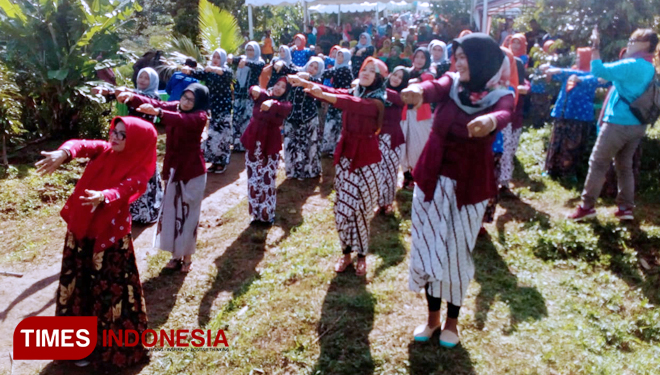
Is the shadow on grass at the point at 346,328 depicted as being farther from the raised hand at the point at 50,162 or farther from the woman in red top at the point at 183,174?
the raised hand at the point at 50,162

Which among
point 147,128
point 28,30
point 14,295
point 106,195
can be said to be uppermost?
point 28,30

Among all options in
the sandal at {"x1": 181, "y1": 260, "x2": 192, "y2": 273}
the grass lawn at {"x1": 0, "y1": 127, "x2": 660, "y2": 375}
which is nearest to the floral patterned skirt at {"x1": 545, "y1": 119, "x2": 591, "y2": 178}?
the grass lawn at {"x1": 0, "y1": 127, "x2": 660, "y2": 375}

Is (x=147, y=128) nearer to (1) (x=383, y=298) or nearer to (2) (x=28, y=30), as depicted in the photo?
(1) (x=383, y=298)

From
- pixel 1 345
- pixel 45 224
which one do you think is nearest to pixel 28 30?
pixel 45 224

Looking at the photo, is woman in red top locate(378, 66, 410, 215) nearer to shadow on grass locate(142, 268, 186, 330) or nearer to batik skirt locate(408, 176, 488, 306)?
batik skirt locate(408, 176, 488, 306)

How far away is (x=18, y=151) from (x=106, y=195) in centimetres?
601

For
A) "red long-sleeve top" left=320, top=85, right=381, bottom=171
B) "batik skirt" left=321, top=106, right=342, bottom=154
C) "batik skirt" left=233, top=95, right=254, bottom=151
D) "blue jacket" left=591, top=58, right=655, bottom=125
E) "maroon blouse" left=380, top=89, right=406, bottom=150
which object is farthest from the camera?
"batik skirt" left=233, top=95, right=254, bottom=151

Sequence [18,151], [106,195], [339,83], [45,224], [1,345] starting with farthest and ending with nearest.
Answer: [18,151] < [339,83] < [45,224] < [1,345] < [106,195]

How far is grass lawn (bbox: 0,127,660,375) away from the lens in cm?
344

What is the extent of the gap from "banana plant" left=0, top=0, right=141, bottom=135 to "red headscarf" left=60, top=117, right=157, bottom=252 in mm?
5233

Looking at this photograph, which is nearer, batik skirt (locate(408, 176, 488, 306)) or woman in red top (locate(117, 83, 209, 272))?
batik skirt (locate(408, 176, 488, 306))

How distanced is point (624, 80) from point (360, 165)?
259cm

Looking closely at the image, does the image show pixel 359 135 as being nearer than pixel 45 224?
Yes

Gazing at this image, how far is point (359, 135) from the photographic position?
4277mm
